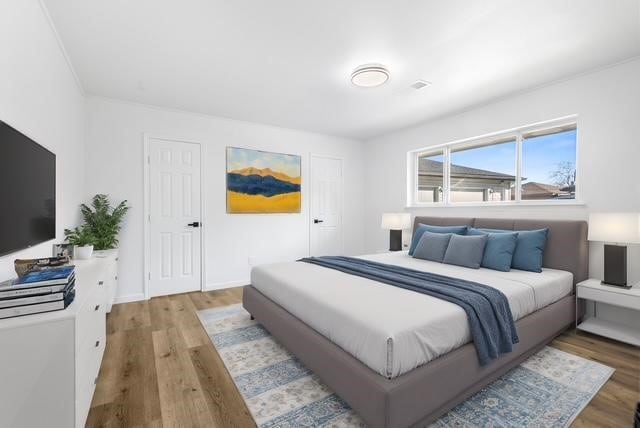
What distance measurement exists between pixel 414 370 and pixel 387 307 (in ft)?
1.21

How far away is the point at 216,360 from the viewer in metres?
2.28

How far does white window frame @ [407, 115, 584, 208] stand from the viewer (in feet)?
10.3

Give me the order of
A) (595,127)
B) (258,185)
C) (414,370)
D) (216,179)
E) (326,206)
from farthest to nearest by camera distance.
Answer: (326,206)
(258,185)
(216,179)
(595,127)
(414,370)

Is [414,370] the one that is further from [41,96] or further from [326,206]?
[326,206]

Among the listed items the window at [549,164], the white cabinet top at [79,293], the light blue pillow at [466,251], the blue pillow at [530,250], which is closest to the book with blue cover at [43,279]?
the white cabinet top at [79,293]

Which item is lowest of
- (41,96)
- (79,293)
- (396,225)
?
(79,293)

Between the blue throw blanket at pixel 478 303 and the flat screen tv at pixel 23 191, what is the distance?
230 cm

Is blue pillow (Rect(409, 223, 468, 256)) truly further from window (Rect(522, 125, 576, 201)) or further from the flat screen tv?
the flat screen tv

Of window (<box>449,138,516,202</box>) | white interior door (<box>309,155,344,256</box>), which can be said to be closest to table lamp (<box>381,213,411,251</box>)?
window (<box>449,138,516,202</box>)

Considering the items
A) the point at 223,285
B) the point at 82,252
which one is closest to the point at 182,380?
the point at 82,252

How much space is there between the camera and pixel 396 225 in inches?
176

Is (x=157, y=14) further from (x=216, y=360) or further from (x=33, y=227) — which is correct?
(x=216, y=360)

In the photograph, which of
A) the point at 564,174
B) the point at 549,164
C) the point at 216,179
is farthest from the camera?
the point at 216,179

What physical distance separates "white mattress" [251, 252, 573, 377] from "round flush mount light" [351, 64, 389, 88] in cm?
188
